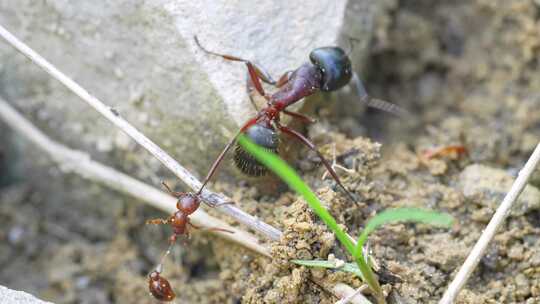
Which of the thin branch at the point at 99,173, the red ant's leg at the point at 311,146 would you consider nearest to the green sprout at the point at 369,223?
the red ant's leg at the point at 311,146

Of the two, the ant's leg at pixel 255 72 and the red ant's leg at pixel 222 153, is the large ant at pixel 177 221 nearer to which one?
the red ant's leg at pixel 222 153

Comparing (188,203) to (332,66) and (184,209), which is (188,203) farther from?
(332,66)

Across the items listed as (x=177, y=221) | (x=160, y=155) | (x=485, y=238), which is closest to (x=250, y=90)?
(x=160, y=155)

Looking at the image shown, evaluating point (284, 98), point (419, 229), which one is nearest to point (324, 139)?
point (284, 98)

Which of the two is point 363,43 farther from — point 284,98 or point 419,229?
point 419,229

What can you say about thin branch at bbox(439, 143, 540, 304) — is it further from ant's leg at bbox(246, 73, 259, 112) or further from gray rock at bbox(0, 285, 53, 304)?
gray rock at bbox(0, 285, 53, 304)
